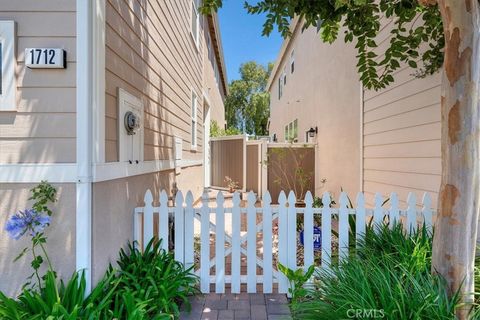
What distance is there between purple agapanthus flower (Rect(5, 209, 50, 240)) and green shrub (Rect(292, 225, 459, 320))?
6.61 feet

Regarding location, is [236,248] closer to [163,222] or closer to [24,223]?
[163,222]

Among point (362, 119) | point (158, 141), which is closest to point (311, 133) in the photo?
point (362, 119)

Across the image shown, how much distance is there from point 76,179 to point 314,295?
2.06m

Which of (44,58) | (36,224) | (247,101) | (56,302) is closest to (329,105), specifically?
(44,58)

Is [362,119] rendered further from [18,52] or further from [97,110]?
[18,52]

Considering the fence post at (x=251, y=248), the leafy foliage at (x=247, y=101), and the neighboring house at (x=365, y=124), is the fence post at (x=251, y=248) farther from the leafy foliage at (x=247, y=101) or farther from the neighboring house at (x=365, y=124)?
the leafy foliage at (x=247, y=101)

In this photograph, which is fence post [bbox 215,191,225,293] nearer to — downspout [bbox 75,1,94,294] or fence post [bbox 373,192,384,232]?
downspout [bbox 75,1,94,294]

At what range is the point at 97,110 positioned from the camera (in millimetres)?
2334

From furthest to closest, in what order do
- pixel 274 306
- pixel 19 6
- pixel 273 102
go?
pixel 273 102 → pixel 274 306 → pixel 19 6

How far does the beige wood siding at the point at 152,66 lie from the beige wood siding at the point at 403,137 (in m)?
3.36

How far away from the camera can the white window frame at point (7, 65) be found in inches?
87.0

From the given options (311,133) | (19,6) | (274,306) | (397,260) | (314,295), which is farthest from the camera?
(311,133)

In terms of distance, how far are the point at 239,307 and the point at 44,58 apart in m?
2.72

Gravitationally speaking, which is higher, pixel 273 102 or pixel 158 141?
pixel 273 102
